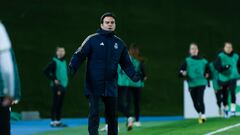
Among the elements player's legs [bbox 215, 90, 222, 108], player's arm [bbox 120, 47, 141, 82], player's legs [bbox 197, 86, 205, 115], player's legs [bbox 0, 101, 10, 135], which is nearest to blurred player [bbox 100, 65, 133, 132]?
player's legs [bbox 197, 86, 205, 115]

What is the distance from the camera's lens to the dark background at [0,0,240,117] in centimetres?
2416

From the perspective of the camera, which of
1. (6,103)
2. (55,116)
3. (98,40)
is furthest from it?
(55,116)

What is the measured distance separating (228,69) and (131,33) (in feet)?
18.9

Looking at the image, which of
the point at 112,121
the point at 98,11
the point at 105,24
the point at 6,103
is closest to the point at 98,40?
the point at 105,24

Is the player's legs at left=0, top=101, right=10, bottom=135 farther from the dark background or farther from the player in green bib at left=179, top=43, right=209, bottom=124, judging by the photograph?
the dark background

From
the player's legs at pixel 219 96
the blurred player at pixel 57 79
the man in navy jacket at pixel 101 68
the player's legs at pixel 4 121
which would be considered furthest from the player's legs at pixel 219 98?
the player's legs at pixel 4 121

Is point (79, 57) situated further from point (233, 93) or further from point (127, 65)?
point (233, 93)

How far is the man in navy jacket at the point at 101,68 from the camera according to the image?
1162cm

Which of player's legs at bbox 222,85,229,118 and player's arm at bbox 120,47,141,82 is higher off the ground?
player's arm at bbox 120,47,141,82

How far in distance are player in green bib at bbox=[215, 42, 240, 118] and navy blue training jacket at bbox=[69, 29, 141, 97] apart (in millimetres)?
7709

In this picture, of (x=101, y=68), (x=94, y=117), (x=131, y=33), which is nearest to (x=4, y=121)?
(x=94, y=117)

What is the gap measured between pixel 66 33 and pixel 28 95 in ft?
7.34

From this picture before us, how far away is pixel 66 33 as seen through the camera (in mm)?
24281

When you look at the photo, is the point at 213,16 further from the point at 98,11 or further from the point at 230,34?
the point at 98,11
